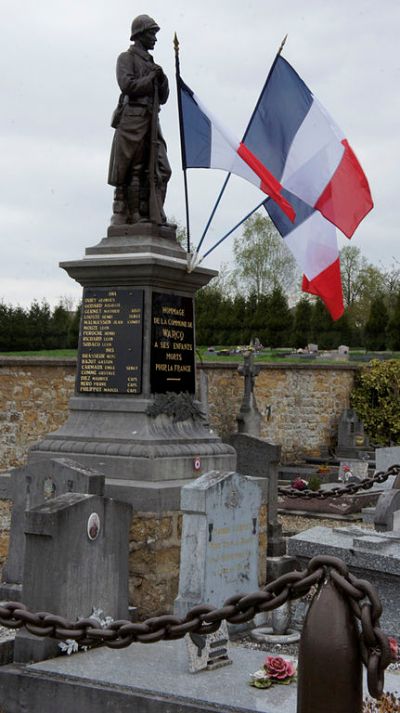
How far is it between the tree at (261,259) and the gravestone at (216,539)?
45.5 meters

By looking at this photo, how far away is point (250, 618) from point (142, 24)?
657cm

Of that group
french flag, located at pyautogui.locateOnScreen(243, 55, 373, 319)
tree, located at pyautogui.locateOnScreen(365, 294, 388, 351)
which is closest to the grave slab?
french flag, located at pyautogui.locateOnScreen(243, 55, 373, 319)

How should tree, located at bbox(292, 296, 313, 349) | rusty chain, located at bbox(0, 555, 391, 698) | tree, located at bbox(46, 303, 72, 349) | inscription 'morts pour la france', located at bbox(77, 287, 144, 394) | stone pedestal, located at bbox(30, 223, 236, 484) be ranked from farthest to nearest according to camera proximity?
tree, located at bbox(292, 296, 313, 349) < tree, located at bbox(46, 303, 72, 349) < inscription 'morts pour la france', located at bbox(77, 287, 144, 394) < stone pedestal, located at bbox(30, 223, 236, 484) < rusty chain, located at bbox(0, 555, 391, 698)

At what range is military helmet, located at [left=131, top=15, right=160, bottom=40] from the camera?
8773mm

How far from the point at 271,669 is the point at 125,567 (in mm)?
1974

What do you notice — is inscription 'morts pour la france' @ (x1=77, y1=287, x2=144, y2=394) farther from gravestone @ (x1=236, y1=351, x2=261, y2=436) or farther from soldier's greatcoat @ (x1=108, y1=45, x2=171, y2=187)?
gravestone @ (x1=236, y1=351, x2=261, y2=436)

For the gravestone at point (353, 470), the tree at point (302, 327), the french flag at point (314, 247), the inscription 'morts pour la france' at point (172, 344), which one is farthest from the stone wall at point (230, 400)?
the tree at point (302, 327)

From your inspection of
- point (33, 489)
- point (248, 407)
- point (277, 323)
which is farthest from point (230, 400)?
point (277, 323)

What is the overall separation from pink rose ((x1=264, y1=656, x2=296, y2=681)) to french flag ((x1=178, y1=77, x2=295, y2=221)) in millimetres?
5427

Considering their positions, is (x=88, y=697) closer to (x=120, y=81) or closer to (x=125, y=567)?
(x=125, y=567)

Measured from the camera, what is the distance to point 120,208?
28.7ft

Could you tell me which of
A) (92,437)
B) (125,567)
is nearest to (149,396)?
(92,437)

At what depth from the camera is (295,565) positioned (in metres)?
8.68

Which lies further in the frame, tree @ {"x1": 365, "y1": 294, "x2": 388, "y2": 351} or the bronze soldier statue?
tree @ {"x1": 365, "y1": 294, "x2": 388, "y2": 351}
